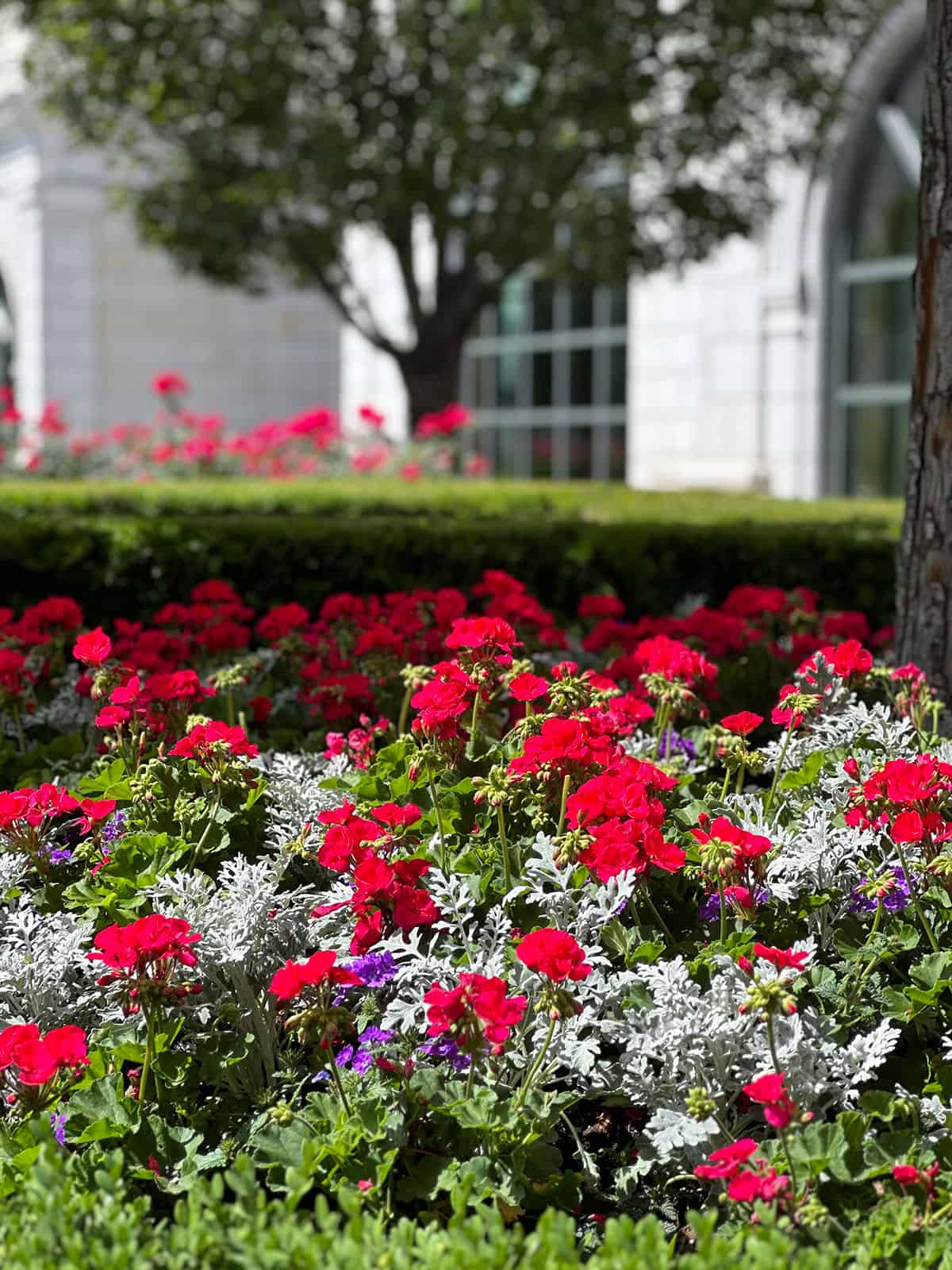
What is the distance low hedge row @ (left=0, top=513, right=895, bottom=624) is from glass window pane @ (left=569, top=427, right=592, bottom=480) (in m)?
10.9

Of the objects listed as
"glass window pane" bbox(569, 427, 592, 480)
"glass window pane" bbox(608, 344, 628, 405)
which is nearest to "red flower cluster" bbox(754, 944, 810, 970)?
"glass window pane" bbox(608, 344, 628, 405)

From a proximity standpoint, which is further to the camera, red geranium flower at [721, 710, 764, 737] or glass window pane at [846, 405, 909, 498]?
glass window pane at [846, 405, 909, 498]

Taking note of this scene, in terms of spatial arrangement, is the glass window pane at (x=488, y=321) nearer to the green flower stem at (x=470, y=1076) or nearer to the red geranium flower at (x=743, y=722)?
the red geranium flower at (x=743, y=722)

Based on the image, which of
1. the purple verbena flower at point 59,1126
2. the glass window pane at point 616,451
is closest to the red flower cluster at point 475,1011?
the purple verbena flower at point 59,1126

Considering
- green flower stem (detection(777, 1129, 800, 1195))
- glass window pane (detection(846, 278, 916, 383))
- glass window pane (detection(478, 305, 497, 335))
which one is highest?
glass window pane (detection(478, 305, 497, 335))

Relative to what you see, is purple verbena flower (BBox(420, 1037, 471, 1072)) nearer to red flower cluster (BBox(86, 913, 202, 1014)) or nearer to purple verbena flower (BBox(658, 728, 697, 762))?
red flower cluster (BBox(86, 913, 202, 1014))

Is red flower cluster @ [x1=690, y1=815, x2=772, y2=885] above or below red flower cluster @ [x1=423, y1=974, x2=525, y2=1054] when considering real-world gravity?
above

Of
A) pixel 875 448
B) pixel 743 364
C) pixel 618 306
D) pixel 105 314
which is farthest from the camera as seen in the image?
pixel 105 314

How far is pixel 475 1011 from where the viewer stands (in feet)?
6.96

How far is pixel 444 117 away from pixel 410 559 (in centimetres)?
605

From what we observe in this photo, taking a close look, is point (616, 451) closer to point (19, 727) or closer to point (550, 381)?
point (550, 381)

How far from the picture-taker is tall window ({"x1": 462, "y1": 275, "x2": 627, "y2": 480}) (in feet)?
55.3

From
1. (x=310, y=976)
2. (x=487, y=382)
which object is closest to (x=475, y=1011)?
(x=310, y=976)

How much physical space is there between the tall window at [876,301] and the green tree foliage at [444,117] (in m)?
0.89
